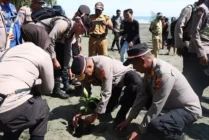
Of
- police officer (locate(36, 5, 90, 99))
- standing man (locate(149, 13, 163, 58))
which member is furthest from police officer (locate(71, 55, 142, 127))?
standing man (locate(149, 13, 163, 58))

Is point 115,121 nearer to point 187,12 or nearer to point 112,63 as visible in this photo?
point 112,63

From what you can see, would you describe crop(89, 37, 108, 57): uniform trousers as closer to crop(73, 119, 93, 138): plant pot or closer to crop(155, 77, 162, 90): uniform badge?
crop(73, 119, 93, 138): plant pot

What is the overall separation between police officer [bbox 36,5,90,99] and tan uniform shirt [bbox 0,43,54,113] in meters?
1.58

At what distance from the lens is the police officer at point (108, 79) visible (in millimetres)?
3529

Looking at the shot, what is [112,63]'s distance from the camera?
387 cm

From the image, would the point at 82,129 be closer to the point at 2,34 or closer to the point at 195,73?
the point at 2,34

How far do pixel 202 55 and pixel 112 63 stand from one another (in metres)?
1.43

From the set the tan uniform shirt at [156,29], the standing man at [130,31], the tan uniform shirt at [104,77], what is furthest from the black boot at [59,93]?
the tan uniform shirt at [156,29]

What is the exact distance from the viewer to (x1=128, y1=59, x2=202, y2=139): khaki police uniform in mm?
3023

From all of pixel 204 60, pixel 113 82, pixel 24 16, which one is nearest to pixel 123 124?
pixel 113 82

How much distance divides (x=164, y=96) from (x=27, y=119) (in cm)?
148

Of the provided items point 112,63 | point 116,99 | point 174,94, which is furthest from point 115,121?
point 174,94

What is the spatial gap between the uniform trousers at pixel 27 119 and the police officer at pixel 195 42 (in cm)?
263

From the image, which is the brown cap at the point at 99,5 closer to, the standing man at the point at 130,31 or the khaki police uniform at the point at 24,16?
the standing man at the point at 130,31
